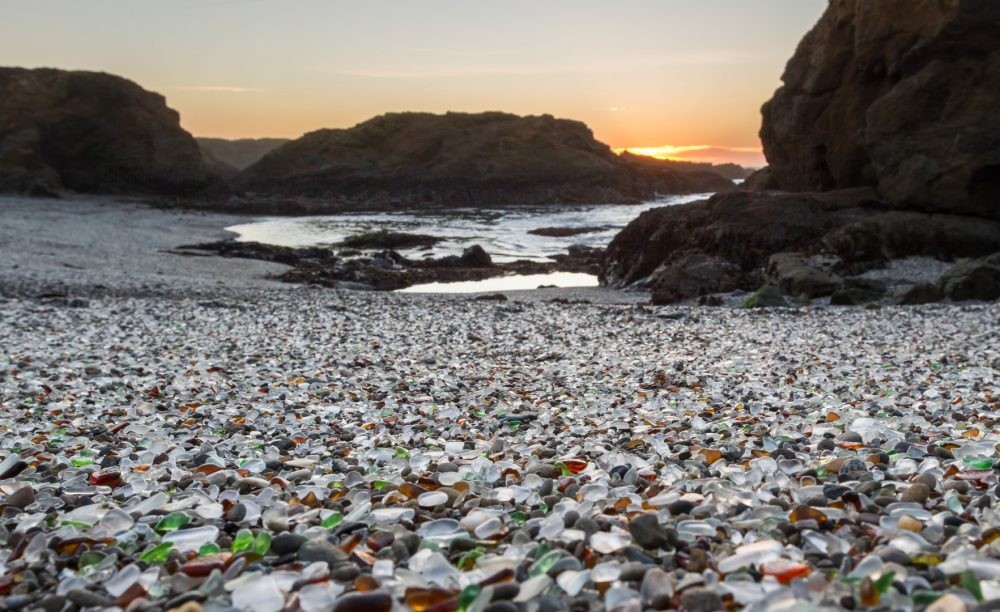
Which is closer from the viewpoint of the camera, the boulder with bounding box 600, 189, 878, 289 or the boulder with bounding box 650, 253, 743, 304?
the boulder with bounding box 650, 253, 743, 304

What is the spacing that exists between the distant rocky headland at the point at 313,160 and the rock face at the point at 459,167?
0.16m

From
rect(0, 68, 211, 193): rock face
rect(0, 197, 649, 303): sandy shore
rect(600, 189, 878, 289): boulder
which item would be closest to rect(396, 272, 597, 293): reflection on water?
rect(600, 189, 878, 289): boulder

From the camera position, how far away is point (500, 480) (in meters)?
3.72

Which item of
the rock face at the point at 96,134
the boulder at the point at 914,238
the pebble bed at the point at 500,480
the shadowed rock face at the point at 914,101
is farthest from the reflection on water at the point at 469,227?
the pebble bed at the point at 500,480

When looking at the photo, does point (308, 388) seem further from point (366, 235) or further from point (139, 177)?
point (139, 177)

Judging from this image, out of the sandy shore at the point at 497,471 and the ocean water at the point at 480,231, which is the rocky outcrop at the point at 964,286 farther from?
the ocean water at the point at 480,231

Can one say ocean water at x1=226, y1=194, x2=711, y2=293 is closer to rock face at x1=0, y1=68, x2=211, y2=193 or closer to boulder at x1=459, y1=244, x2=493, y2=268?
boulder at x1=459, y1=244, x2=493, y2=268

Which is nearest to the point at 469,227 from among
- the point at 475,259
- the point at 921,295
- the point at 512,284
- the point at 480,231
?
the point at 480,231

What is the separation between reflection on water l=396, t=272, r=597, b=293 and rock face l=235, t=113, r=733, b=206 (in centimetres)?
3927

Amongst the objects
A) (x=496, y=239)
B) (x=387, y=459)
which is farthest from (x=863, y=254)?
(x=496, y=239)

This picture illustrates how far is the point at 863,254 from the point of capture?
1827 centimetres

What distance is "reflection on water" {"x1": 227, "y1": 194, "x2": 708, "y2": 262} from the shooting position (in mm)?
33375

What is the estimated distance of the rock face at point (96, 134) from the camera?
60594 mm

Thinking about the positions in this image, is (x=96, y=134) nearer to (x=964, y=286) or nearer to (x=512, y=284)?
(x=512, y=284)
